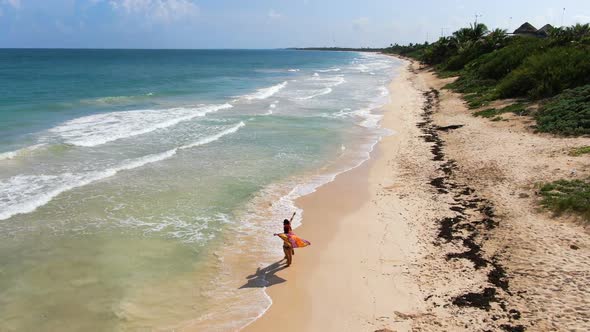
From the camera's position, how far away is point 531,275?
30.2 ft

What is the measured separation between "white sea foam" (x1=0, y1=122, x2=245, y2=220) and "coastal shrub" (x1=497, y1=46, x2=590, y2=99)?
2337 centimetres

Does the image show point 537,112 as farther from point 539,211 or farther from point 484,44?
point 484,44

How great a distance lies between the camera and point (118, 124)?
26.5 meters

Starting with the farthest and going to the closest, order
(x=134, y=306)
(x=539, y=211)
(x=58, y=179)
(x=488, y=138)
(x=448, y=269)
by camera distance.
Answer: (x=488, y=138) < (x=58, y=179) < (x=539, y=211) < (x=448, y=269) < (x=134, y=306)

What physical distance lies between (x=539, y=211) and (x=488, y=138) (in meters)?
9.17

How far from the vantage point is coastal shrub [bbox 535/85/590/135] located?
761 inches

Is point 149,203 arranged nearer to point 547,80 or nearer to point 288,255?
point 288,255

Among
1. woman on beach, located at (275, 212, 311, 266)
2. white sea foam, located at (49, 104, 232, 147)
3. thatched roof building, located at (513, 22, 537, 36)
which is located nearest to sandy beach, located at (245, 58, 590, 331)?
woman on beach, located at (275, 212, 311, 266)

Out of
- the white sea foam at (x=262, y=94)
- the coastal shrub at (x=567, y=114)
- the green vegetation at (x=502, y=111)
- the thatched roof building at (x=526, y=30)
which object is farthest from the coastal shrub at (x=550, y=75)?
the thatched roof building at (x=526, y=30)

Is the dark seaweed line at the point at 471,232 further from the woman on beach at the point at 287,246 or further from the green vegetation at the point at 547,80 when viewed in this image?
the green vegetation at the point at 547,80

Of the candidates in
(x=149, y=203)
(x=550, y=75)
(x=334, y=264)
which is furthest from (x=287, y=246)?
(x=550, y=75)

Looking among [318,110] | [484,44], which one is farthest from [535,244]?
[484,44]

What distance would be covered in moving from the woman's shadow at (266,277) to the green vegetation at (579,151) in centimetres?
1243

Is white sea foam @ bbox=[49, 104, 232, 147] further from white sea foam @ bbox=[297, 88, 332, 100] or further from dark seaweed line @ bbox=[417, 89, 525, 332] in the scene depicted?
dark seaweed line @ bbox=[417, 89, 525, 332]
